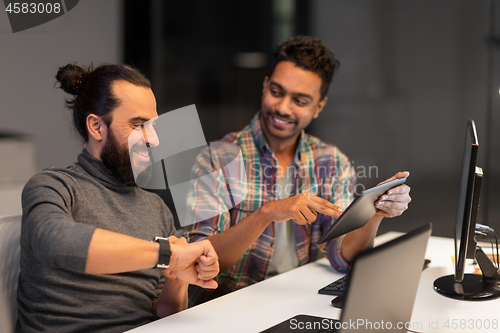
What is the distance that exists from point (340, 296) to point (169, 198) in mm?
663

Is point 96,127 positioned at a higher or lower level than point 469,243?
higher

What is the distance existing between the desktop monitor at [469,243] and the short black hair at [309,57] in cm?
76

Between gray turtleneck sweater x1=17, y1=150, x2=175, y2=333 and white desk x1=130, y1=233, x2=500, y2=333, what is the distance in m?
0.15

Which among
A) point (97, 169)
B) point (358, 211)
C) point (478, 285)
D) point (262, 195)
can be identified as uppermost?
point (97, 169)

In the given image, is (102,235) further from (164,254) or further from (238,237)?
(238,237)

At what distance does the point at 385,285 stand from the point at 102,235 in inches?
21.6

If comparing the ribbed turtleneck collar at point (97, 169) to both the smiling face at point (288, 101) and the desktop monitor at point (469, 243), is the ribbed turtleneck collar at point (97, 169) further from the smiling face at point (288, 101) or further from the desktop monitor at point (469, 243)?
the desktop monitor at point (469, 243)

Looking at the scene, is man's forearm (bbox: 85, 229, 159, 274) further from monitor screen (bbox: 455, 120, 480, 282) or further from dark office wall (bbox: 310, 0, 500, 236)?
dark office wall (bbox: 310, 0, 500, 236)

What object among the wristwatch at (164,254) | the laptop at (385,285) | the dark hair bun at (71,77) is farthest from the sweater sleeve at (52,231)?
the laptop at (385,285)

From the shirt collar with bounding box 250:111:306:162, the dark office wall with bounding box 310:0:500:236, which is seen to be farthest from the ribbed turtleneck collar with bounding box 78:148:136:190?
the dark office wall with bounding box 310:0:500:236

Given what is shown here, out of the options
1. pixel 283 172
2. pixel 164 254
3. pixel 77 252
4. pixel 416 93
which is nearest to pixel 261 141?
pixel 283 172

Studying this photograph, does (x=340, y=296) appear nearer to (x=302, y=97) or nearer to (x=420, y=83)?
(x=302, y=97)

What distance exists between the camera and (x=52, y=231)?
2.89 feet

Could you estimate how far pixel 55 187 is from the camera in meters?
1.04
